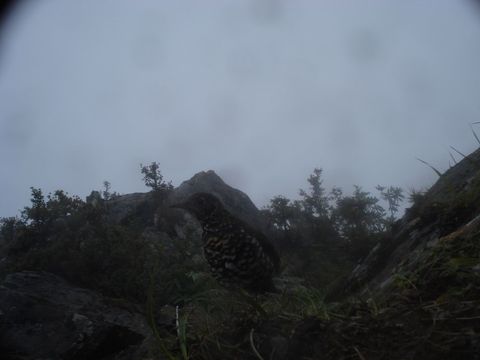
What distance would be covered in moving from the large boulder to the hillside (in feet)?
0.05

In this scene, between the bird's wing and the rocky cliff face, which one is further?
the bird's wing

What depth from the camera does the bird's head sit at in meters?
4.94

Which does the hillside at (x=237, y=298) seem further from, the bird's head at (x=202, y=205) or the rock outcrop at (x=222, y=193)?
the rock outcrop at (x=222, y=193)

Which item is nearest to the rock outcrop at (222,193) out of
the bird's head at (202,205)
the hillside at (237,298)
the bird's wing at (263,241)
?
the hillside at (237,298)

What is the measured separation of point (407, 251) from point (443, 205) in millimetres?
668

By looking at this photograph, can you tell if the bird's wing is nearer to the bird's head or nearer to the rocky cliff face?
the bird's head

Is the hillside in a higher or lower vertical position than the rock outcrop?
lower

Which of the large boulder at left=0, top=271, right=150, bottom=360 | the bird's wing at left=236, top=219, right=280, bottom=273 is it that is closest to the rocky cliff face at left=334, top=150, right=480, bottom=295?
the bird's wing at left=236, top=219, right=280, bottom=273

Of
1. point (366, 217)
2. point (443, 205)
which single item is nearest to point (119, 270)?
point (443, 205)

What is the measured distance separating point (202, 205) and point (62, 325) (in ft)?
7.47

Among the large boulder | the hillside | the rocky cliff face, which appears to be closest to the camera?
the hillside

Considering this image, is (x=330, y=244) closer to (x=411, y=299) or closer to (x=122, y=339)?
(x=122, y=339)

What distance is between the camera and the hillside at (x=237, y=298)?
1.67m

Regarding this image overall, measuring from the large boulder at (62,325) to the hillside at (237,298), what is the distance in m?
0.01
